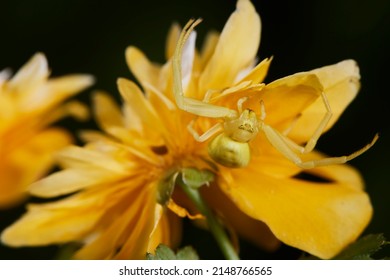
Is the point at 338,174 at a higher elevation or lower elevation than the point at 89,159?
lower

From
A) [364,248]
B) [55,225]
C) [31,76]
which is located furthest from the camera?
[31,76]

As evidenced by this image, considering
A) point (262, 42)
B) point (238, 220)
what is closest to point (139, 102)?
point (238, 220)

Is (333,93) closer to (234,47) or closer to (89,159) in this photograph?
(234,47)

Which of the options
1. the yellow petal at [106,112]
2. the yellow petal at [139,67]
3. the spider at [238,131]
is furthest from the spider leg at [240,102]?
the yellow petal at [106,112]

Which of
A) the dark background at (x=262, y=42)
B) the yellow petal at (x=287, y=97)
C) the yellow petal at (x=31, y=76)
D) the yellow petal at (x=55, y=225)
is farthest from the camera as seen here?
the dark background at (x=262, y=42)

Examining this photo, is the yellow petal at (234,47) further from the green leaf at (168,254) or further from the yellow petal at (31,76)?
the yellow petal at (31,76)

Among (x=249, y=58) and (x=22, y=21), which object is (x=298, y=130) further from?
(x=22, y=21)
